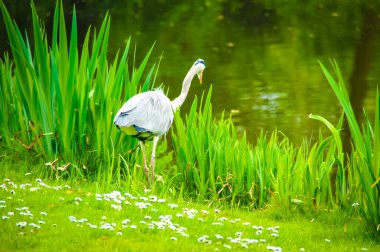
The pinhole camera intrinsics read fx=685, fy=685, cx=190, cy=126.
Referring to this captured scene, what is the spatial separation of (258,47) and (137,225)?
41.6 ft

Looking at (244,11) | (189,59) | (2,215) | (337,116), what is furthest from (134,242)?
(244,11)

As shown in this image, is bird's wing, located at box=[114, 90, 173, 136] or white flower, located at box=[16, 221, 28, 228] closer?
white flower, located at box=[16, 221, 28, 228]

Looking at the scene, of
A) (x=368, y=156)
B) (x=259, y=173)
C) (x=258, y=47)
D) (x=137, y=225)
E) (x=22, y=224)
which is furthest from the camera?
(x=258, y=47)

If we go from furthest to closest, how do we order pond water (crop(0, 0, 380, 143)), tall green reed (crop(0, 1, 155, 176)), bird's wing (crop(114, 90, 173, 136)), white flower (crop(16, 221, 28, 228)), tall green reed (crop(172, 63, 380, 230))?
pond water (crop(0, 0, 380, 143)) → tall green reed (crop(0, 1, 155, 176)) → tall green reed (crop(172, 63, 380, 230)) → bird's wing (crop(114, 90, 173, 136)) → white flower (crop(16, 221, 28, 228))

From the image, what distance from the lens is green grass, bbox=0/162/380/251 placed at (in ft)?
16.3

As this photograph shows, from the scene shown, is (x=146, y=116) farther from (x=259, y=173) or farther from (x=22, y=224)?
(x=22, y=224)

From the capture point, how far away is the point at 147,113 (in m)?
6.27

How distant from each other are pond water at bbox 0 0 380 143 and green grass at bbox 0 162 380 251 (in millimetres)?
4780

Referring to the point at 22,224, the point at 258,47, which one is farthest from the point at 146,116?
the point at 258,47

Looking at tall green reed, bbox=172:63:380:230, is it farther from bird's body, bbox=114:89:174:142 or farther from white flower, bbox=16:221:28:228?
white flower, bbox=16:221:28:228

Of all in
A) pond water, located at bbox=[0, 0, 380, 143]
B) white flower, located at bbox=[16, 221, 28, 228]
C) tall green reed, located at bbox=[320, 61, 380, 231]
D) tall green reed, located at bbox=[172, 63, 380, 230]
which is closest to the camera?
white flower, located at bbox=[16, 221, 28, 228]

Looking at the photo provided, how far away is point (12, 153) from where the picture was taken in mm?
7121

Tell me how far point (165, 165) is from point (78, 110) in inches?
50.0

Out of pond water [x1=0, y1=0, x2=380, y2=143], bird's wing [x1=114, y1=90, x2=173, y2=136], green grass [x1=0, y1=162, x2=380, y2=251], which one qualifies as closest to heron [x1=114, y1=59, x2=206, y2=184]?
bird's wing [x1=114, y1=90, x2=173, y2=136]
